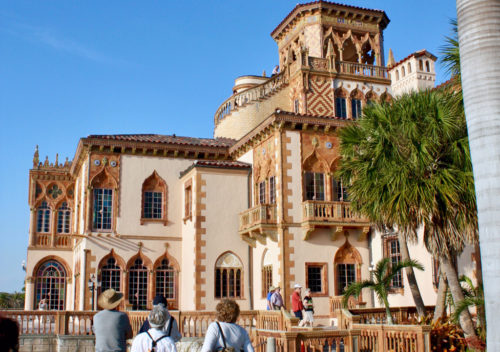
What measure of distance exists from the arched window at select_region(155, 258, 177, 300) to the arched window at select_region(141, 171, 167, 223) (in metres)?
2.33

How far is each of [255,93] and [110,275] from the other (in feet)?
44.5

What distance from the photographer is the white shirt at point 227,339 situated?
6.89 meters

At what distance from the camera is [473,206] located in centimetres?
1591

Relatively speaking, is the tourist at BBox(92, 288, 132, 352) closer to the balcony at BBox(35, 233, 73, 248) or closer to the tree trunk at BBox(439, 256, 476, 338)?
the tree trunk at BBox(439, 256, 476, 338)

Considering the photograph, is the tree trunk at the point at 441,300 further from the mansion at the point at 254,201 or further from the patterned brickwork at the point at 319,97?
the patterned brickwork at the point at 319,97

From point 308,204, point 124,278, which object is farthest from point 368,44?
point 124,278

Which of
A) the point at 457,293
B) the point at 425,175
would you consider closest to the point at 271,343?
the point at 457,293

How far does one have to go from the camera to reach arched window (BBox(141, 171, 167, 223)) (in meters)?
30.6

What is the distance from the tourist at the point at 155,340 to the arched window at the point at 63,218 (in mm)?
33438

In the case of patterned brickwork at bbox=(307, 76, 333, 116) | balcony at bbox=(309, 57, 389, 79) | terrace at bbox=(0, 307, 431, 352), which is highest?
balcony at bbox=(309, 57, 389, 79)

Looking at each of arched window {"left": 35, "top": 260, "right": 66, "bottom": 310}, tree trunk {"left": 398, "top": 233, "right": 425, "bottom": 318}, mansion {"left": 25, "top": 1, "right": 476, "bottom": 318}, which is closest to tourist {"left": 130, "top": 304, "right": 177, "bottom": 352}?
tree trunk {"left": 398, "top": 233, "right": 425, "bottom": 318}

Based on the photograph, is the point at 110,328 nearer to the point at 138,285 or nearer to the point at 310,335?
the point at 310,335

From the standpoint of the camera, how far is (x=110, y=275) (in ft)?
95.2

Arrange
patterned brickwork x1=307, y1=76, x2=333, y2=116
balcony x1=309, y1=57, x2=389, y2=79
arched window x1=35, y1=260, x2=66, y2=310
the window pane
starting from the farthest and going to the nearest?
arched window x1=35, y1=260, x2=66, y2=310 → balcony x1=309, y1=57, x2=389, y2=79 → patterned brickwork x1=307, y1=76, x2=333, y2=116 → the window pane
